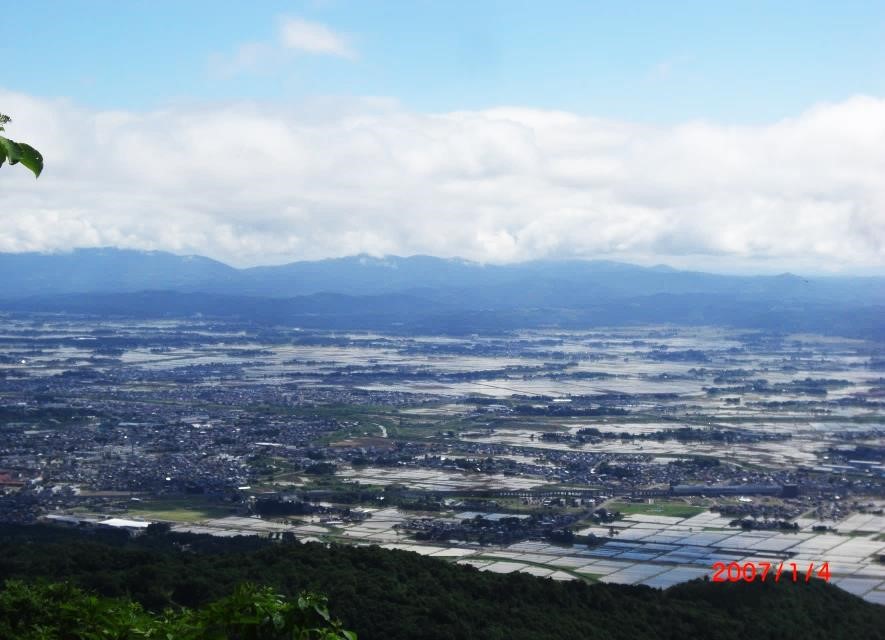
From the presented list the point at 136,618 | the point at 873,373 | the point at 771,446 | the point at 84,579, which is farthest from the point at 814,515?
the point at 873,373

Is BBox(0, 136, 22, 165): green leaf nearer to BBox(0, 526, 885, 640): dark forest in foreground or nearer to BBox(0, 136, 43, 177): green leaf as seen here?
BBox(0, 136, 43, 177): green leaf

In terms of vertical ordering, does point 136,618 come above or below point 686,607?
above

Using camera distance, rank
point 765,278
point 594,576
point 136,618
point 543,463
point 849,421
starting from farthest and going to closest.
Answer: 1. point 765,278
2. point 849,421
3. point 543,463
4. point 594,576
5. point 136,618

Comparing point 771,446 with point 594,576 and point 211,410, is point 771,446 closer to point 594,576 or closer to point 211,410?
point 594,576
